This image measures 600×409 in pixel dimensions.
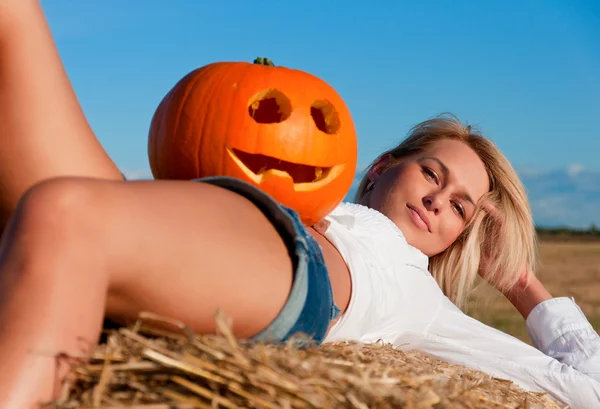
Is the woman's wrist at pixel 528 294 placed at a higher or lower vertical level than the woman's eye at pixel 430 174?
lower

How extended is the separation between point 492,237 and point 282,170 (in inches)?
88.6

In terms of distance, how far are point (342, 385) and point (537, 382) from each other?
2150 mm

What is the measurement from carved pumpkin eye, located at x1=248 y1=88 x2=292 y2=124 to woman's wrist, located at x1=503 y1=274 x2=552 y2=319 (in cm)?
243

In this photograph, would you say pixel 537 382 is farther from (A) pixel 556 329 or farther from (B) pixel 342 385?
(B) pixel 342 385

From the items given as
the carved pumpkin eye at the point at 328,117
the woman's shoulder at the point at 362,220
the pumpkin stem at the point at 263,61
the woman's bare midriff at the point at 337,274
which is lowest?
the woman's bare midriff at the point at 337,274

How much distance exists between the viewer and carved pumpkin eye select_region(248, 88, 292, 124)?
9.79ft

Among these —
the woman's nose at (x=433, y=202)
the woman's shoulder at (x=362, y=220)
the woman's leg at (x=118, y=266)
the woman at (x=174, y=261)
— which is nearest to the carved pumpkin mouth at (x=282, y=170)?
the woman at (x=174, y=261)

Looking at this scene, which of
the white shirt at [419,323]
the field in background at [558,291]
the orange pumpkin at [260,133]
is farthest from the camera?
the field in background at [558,291]

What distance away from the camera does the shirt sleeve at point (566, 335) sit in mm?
4137

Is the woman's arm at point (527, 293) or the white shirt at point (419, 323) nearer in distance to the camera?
the white shirt at point (419, 323)

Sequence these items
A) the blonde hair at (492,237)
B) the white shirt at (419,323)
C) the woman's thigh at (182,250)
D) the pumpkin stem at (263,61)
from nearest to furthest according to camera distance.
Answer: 1. the woman's thigh at (182,250)
2. the pumpkin stem at (263,61)
3. the white shirt at (419,323)
4. the blonde hair at (492,237)

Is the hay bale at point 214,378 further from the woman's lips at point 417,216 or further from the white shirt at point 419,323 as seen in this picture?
the woman's lips at point 417,216

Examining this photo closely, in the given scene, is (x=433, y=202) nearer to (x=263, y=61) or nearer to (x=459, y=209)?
(x=459, y=209)

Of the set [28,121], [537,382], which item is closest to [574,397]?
[537,382]
